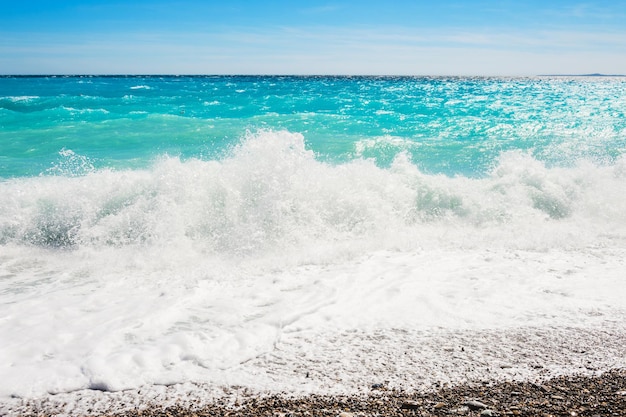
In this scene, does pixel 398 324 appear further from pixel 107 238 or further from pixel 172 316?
pixel 107 238

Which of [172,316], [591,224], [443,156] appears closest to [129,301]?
[172,316]

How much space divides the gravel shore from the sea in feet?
0.45

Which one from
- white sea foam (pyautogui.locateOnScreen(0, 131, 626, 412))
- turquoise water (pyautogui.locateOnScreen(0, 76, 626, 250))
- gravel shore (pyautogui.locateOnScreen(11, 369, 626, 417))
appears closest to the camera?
gravel shore (pyautogui.locateOnScreen(11, 369, 626, 417))

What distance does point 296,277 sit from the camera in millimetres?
5684

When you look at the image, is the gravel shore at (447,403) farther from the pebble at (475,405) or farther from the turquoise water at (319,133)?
the turquoise water at (319,133)

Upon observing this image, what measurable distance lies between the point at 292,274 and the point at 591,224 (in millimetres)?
5625

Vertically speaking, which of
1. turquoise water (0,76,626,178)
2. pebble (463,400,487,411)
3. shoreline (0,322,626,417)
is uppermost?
turquoise water (0,76,626,178)

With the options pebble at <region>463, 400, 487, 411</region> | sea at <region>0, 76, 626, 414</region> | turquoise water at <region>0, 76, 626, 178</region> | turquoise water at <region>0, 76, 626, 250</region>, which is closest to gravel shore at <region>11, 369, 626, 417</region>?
pebble at <region>463, 400, 487, 411</region>

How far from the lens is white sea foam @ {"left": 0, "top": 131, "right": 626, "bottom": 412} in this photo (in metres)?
3.84

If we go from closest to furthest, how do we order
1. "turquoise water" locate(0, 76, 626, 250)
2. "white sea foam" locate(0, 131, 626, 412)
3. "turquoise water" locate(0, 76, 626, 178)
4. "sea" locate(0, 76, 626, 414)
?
"sea" locate(0, 76, 626, 414), "white sea foam" locate(0, 131, 626, 412), "turquoise water" locate(0, 76, 626, 250), "turquoise water" locate(0, 76, 626, 178)

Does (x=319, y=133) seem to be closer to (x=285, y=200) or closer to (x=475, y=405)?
(x=285, y=200)

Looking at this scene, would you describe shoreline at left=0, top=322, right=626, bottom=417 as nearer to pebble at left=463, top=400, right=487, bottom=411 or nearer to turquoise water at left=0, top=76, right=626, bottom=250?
pebble at left=463, top=400, right=487, bottom=411

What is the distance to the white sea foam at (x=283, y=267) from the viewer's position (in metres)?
3.84

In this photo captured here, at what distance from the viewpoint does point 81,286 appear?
Answer: 5410 millimetres
